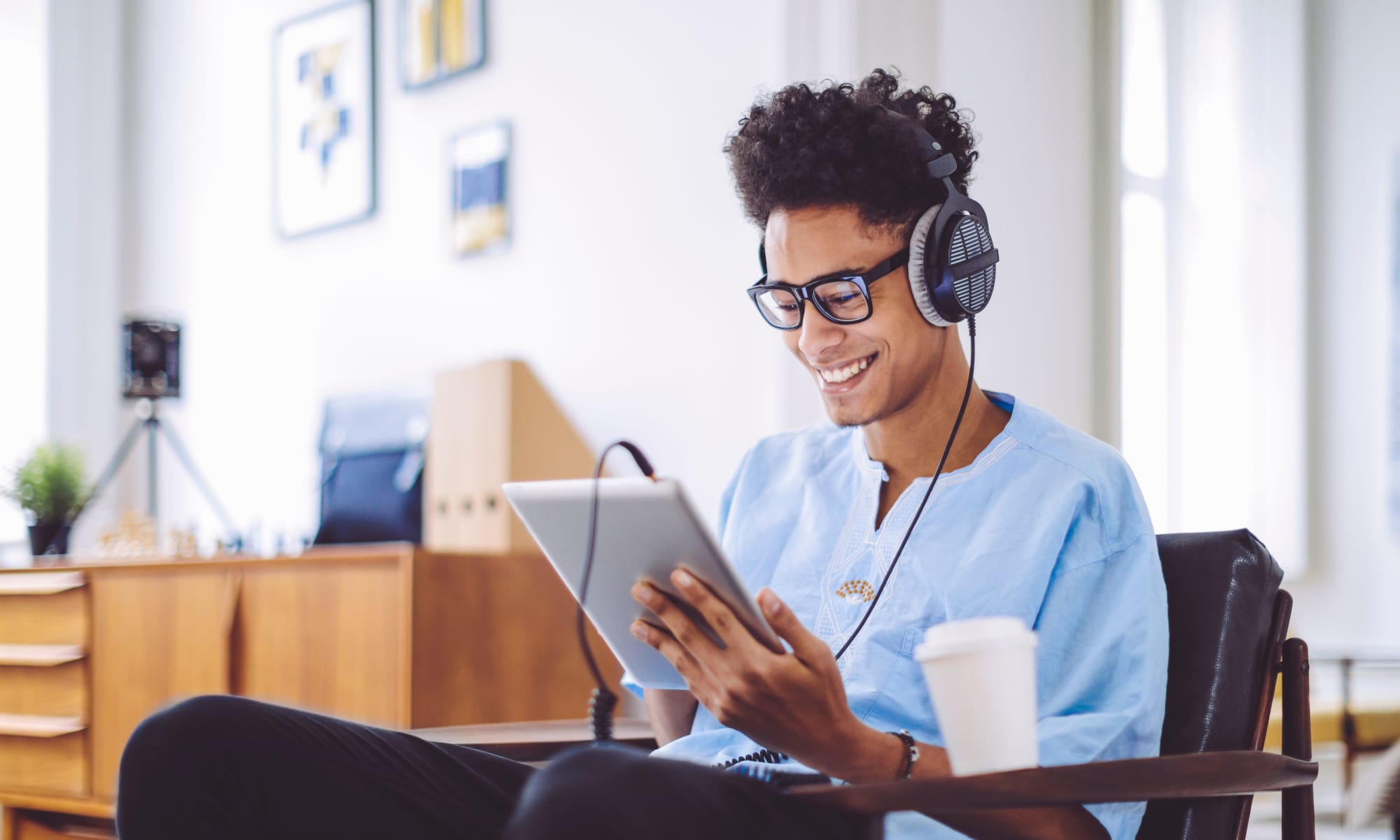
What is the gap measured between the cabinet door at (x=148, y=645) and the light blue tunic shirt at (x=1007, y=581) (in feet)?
4.39

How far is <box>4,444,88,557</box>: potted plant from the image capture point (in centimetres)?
285

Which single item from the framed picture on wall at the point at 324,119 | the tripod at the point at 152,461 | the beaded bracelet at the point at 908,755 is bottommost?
the beaded bracelet at the point at 908,755

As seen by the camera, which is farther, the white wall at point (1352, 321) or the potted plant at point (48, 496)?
the white wall at point (1352, 321)

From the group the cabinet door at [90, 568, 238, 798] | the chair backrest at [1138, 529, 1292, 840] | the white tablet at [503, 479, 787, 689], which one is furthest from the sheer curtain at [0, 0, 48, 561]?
the chair backrest at [1138, 529, 1292, 840]

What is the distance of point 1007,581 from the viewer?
113cm

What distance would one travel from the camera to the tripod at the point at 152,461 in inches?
123

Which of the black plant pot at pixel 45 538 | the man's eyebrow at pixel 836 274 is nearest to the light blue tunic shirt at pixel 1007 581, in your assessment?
the man's eyebrow at pixel 836 274

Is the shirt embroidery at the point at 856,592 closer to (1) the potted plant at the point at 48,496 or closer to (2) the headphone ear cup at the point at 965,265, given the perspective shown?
(2) the headphone ear cup at the point at 965,265

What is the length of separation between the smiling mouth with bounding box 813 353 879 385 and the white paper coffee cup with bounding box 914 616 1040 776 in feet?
1.39

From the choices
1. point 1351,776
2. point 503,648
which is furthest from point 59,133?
point 1351,776

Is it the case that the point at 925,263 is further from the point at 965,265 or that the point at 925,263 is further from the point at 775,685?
the point at 775,685

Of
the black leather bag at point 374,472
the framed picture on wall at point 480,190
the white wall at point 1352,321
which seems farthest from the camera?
the white wall at point 1352,321

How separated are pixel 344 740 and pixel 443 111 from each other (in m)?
2.05

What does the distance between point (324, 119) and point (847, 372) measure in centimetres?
239
